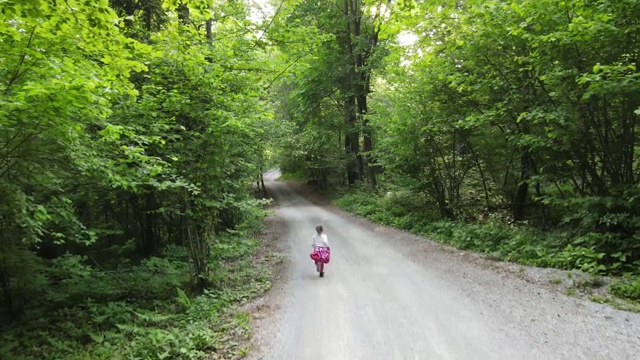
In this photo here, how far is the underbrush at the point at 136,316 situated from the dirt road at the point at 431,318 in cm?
79

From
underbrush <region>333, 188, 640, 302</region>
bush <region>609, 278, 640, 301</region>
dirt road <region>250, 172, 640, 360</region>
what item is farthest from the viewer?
underbrush <region>333, 188, 640, 302</region>

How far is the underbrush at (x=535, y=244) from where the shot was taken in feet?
23.6

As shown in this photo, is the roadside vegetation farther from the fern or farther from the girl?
the fern

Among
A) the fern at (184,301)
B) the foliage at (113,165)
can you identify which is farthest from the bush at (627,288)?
the fern at (184,301)

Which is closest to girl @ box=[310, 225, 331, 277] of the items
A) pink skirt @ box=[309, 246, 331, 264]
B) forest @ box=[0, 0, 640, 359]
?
pink skirt @ box=[309, 246, 331, 264]

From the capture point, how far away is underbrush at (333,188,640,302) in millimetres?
7191

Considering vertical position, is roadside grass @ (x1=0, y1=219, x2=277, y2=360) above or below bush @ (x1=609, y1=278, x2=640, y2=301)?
below

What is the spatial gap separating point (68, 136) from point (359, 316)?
529 centimetres

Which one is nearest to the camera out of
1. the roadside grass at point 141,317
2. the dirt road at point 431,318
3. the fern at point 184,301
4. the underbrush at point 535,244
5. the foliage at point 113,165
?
the foliage at point 113,165

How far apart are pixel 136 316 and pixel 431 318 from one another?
18.2 feet

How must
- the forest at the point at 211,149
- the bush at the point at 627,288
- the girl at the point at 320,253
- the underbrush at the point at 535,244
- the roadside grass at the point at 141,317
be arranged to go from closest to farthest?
1. the forest at the point at 211,149
2. the roadside grass at the point at 141,317
3. the bush at the point at 627,288
4. the underbrush at the point at 535,244
5. the girl at the point at 320,253

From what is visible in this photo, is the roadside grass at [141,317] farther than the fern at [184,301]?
No

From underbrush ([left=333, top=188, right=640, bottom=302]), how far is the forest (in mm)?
53

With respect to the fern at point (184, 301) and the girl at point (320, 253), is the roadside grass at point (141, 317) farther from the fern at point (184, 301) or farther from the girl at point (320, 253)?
the girl at point (320, 253)
